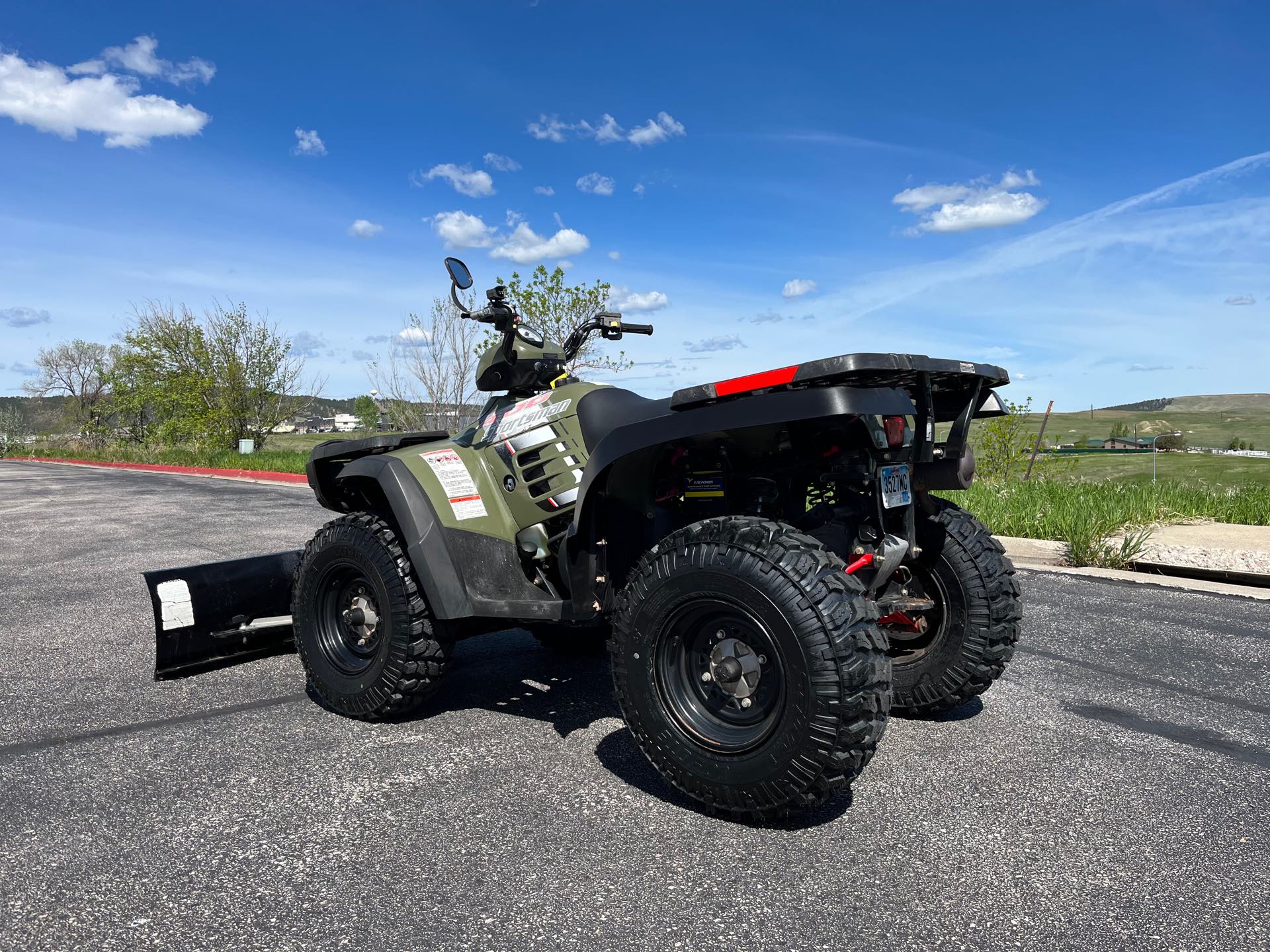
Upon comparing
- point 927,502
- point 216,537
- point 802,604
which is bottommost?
point 216,537

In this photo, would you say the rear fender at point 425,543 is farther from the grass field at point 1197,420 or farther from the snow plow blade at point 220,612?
the grass field at point 1197,420

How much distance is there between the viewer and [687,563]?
2852 millimetres

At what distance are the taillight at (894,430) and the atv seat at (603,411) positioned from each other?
943 millimetres

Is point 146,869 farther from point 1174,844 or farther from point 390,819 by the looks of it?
point 1174,844

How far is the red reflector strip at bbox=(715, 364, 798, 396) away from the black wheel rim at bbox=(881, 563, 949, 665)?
1.40 meters

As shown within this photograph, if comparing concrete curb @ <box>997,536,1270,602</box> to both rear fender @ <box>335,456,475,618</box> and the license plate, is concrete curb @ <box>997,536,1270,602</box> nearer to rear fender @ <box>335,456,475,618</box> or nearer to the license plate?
the license plate

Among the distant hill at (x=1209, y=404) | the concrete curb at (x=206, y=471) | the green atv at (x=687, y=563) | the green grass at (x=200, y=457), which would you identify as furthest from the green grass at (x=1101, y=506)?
the distant hill at (x=1209, y=404)

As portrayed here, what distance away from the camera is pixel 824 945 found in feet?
7.09

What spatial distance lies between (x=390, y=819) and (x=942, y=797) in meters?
1.85

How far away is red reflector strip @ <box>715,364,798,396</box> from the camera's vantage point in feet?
8.96

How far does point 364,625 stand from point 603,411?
1.47 m

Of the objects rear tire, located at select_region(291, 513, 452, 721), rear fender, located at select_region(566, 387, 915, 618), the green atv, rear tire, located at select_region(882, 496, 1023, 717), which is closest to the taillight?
the green atv

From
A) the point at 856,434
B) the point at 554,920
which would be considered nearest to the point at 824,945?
the point at 554,920

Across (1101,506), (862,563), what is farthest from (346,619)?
(1101,506)
